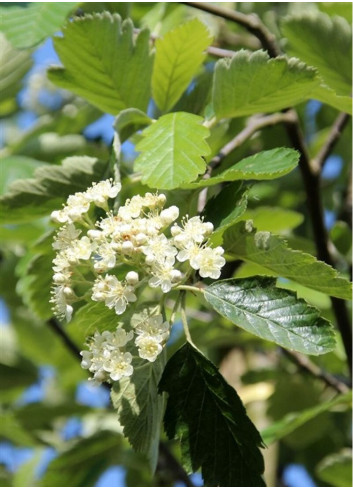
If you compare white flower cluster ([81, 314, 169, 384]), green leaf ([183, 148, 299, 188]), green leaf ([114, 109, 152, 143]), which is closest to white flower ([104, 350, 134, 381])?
white flower cluster ([81, 314, 169, 384])

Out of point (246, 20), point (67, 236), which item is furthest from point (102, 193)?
point (246, 20)

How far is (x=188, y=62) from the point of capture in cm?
121

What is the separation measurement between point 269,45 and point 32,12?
0.45 m

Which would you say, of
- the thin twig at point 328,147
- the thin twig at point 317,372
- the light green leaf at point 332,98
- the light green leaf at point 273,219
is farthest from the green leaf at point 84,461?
the light green leaf at point 332,98

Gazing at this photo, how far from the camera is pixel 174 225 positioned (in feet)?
3.09

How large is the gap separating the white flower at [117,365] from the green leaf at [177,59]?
475 millimetres

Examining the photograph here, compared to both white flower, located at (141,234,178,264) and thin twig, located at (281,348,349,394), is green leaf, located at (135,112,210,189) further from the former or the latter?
thin twig, located at (281,348,349,394)

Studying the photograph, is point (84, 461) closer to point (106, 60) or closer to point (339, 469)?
point (339, 469)

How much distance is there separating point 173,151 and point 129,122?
187 millimetres

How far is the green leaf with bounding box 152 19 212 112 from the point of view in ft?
3.89

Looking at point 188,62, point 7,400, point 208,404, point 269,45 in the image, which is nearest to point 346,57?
point 269,45

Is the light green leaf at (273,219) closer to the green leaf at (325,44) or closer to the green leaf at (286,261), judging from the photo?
the green leaf at (325,44)

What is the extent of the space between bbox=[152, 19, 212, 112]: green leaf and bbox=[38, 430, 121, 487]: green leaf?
0.87m

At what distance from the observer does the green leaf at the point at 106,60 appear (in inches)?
44.9
